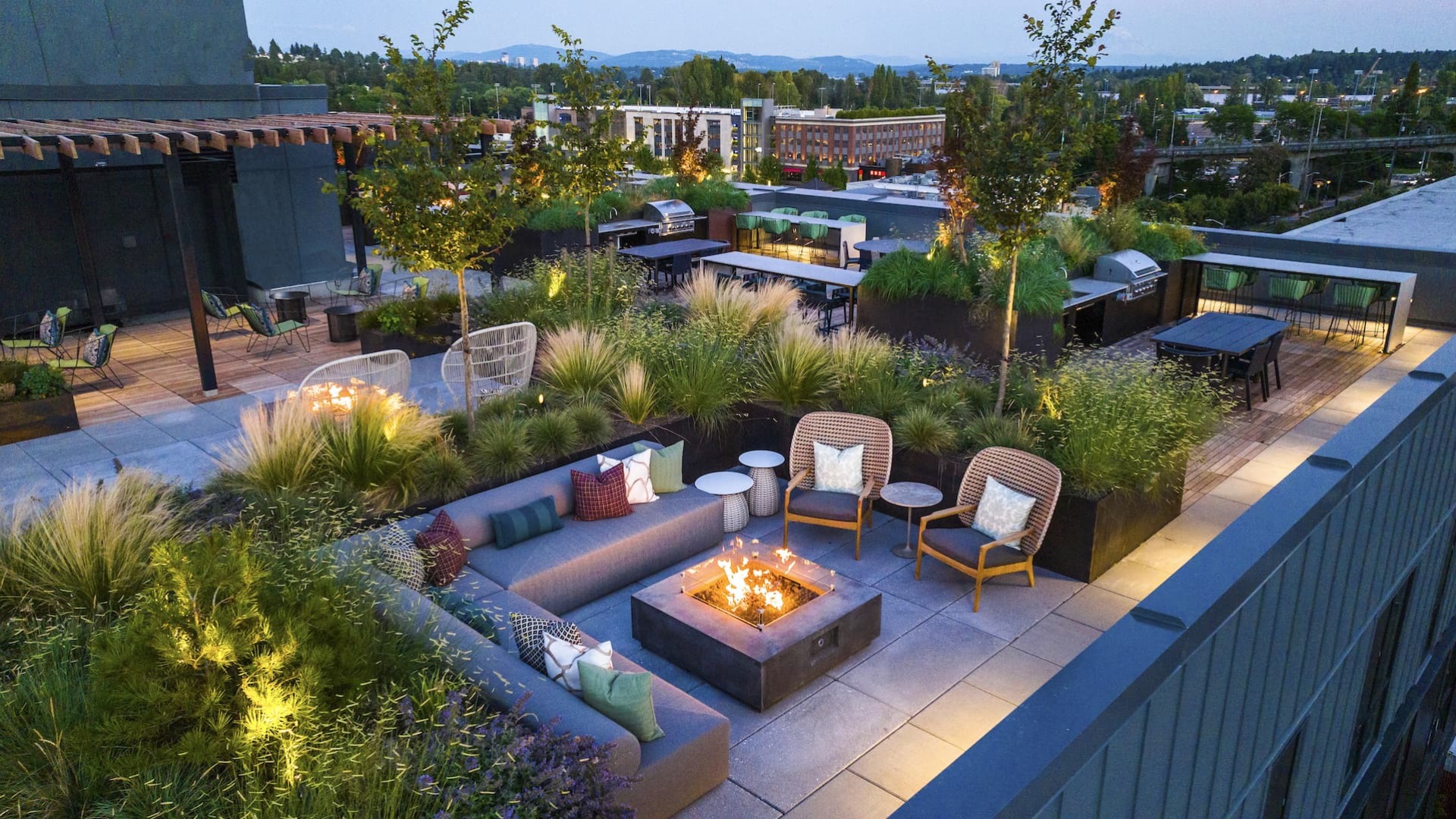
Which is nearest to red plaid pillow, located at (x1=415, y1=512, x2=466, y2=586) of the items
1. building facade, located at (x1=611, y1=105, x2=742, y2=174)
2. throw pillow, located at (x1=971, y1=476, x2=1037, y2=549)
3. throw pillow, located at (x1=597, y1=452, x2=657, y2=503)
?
throw pillow, located at (x1=597, y1=452, x2=657, y2=503)

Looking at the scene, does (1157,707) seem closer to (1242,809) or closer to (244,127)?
(1242,809)

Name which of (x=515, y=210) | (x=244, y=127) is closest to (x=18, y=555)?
(x=515, y=210)

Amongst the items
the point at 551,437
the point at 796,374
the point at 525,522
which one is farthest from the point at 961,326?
the point at 525,522

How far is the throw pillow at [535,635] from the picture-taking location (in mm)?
4418

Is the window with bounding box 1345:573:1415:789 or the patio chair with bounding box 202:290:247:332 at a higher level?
the patio chair with bounding box 202:290:247:332

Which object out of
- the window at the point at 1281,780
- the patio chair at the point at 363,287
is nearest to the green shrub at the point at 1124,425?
the window at the point at 1281,780

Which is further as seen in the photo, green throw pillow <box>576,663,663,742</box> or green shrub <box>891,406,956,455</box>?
green shrub <box>891,406,956,455</box>

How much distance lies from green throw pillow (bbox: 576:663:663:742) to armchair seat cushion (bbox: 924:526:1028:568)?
8.83ft

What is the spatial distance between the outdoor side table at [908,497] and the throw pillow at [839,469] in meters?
0.21

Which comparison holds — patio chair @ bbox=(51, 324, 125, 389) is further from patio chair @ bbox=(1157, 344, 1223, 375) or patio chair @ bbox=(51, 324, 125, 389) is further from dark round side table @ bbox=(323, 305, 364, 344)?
patio chair @ bbox=(1157, 344, 1223, 375)

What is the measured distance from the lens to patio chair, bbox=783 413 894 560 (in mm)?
6691

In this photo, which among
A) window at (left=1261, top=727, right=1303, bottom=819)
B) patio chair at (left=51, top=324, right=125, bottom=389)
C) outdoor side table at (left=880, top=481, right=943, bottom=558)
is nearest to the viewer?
window at (left=1261, top=727, right=1303, bottom=819)

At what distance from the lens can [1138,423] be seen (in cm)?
672

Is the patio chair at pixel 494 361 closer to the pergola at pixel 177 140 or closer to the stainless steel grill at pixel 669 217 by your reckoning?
the pergola at pixel 177 140
